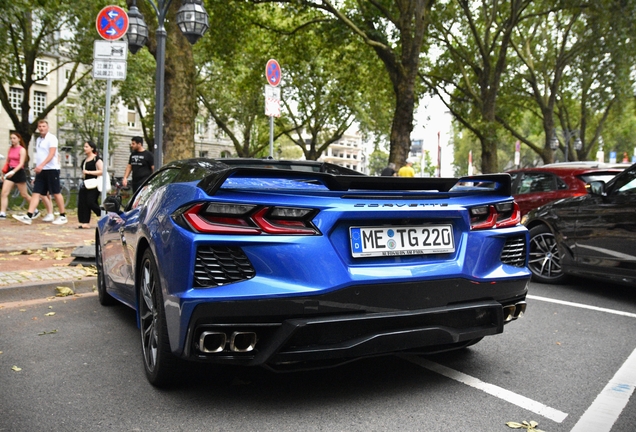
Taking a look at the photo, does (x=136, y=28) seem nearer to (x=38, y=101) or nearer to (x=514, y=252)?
(x=514, y=252)

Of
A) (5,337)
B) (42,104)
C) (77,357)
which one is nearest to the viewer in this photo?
(77,357)

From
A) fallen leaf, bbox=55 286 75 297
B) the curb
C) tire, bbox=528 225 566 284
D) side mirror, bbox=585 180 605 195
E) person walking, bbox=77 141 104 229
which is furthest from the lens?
person walking, bbox=77 141 104 229

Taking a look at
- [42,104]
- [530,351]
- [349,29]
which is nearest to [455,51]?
[349,29]

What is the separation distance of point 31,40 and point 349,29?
586 inches

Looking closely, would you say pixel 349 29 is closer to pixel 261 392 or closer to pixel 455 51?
pixel 455 51

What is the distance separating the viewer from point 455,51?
26.8 metres

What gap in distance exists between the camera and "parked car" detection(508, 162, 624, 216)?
9.56 meters

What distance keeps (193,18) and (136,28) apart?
7.61ft

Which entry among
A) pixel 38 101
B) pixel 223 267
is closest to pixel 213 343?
pixel 223 267

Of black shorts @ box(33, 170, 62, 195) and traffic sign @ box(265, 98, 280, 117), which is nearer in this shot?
traffic sign @ box(265, 98, 280, 117)

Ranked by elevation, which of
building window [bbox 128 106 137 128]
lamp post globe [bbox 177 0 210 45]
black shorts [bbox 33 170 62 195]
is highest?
building window [bbox 128 106 137 128]

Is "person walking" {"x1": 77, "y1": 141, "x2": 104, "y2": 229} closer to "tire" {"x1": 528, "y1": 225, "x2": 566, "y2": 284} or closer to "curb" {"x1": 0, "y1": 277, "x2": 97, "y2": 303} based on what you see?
"curb" {"x1": 0, "y1": 277, "x2": 97, "y2": 303}

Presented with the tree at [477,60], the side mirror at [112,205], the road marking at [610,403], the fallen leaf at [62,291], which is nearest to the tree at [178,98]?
the fallen leaf at [62,291]

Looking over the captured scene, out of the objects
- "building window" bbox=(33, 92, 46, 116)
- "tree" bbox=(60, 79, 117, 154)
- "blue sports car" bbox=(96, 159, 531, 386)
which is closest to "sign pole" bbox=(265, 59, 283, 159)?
"blue sports car" bbox=(96, 159, 531, 386)
